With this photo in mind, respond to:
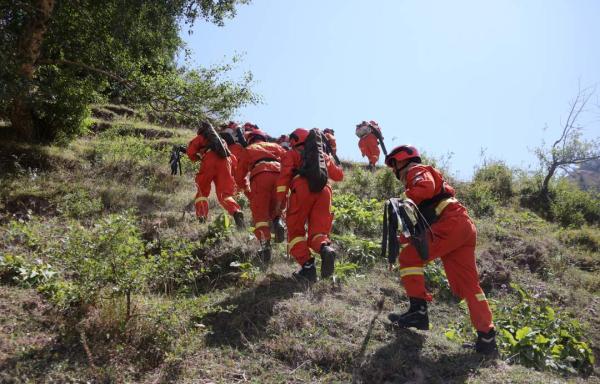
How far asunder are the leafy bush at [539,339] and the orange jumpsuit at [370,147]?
28.9 feet

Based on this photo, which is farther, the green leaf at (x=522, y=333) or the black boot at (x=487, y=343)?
the green leaf at (x=522, y=333)

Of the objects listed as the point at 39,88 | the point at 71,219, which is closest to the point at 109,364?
the point at 71,219

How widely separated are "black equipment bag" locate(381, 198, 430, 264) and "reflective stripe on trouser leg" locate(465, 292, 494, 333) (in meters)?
0.66

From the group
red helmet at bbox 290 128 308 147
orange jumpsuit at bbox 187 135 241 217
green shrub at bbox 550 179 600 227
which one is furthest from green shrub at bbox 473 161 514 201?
red helmet at bbox 290 128 308 147

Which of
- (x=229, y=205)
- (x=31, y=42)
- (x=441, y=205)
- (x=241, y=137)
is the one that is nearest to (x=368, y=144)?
(x=241, y=137)

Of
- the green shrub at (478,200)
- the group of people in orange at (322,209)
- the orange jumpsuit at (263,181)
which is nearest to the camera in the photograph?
the group of people in orange at (322,209)

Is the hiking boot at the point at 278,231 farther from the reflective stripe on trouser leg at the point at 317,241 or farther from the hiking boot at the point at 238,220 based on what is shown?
the hiking boot at the point at 238,220

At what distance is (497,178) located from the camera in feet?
43.6

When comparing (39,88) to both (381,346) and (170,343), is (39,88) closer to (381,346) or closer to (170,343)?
(170,343)

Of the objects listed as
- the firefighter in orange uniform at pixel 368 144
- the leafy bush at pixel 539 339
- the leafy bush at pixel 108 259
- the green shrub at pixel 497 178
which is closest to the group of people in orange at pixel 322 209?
the leafy bush at pixel 539 339

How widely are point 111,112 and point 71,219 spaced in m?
9.71

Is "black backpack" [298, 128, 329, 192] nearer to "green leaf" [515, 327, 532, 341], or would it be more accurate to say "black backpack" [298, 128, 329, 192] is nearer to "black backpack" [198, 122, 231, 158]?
"black backpack" [198, 122, 231, 158]

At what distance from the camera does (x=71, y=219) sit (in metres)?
7.30

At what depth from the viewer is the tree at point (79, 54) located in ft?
26.2
